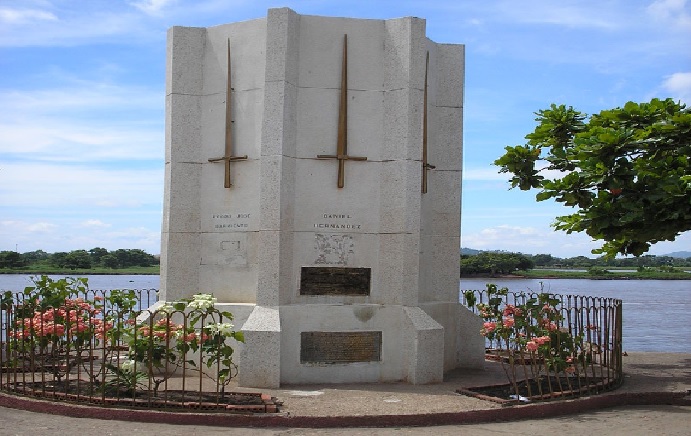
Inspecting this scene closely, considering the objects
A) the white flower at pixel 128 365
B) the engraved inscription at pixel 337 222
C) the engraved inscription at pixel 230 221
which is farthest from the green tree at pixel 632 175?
the white flower at pixel 128 365

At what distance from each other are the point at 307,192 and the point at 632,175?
475 centimetres

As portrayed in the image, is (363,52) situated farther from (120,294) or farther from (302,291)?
(120,294)

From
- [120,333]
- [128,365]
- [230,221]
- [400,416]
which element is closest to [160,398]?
[128,365]

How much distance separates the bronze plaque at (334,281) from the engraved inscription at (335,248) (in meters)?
0.12

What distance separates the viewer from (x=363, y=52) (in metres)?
12.7

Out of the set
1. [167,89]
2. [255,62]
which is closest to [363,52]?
[255,62]

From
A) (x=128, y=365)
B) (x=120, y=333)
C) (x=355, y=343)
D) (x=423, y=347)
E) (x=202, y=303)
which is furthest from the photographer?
(x=355, y=343)

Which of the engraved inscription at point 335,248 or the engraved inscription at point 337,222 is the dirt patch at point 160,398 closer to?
the engraved inscription at point 335,248

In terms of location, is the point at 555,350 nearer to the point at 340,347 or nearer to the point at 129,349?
the point at 340,347

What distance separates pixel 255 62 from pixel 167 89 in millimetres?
1683

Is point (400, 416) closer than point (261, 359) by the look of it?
Yes

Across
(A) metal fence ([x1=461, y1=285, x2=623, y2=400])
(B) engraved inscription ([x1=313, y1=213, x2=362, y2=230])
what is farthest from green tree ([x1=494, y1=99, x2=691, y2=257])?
(B) engraved inscription ([x1=313, y1=213, x2=362, y2=230])

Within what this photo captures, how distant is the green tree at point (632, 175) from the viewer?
1153 centimetres

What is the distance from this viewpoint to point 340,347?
1211 centimetres
